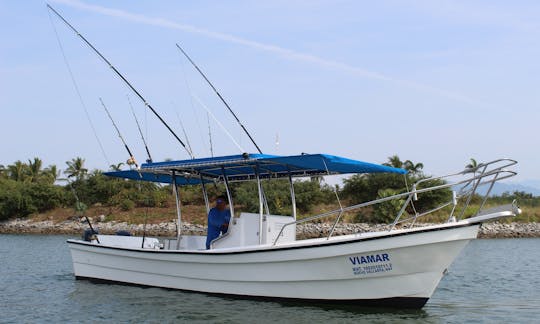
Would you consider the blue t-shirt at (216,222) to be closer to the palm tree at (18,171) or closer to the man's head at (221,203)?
the man's head at (221,203)

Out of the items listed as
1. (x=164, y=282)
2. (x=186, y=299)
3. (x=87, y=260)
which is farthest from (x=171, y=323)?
(x=87, y=260)

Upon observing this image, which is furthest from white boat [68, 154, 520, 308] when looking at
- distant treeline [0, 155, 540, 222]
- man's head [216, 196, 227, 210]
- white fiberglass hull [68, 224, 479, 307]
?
distant treeline [0, 155, 540, 222]

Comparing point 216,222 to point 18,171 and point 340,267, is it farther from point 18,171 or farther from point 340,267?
point 18,171

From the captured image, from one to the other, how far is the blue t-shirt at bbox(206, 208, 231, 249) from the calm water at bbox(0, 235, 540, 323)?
4.15 feet

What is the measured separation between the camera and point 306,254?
10.7 metres

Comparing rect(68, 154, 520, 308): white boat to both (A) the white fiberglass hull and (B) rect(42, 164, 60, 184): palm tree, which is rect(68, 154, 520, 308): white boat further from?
(B) rect(42, 164, 60, 184): palm tree

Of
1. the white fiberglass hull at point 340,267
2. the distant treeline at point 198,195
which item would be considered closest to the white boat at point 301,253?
the white fiberglass hull at point 340,267

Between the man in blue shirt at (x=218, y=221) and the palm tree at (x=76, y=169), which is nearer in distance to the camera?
the man in blue shirt at (x=218, y=221)

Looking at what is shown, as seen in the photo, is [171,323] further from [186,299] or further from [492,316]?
[492,316]

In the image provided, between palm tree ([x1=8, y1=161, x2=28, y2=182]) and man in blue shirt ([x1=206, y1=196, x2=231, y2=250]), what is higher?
palm tree ([x1=8, y1=161, x2=28, y2=182])

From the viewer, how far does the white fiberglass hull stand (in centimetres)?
1016

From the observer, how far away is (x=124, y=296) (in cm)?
1291

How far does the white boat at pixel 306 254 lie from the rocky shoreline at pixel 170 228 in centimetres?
1833

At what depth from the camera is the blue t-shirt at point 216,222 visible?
12.9 m
